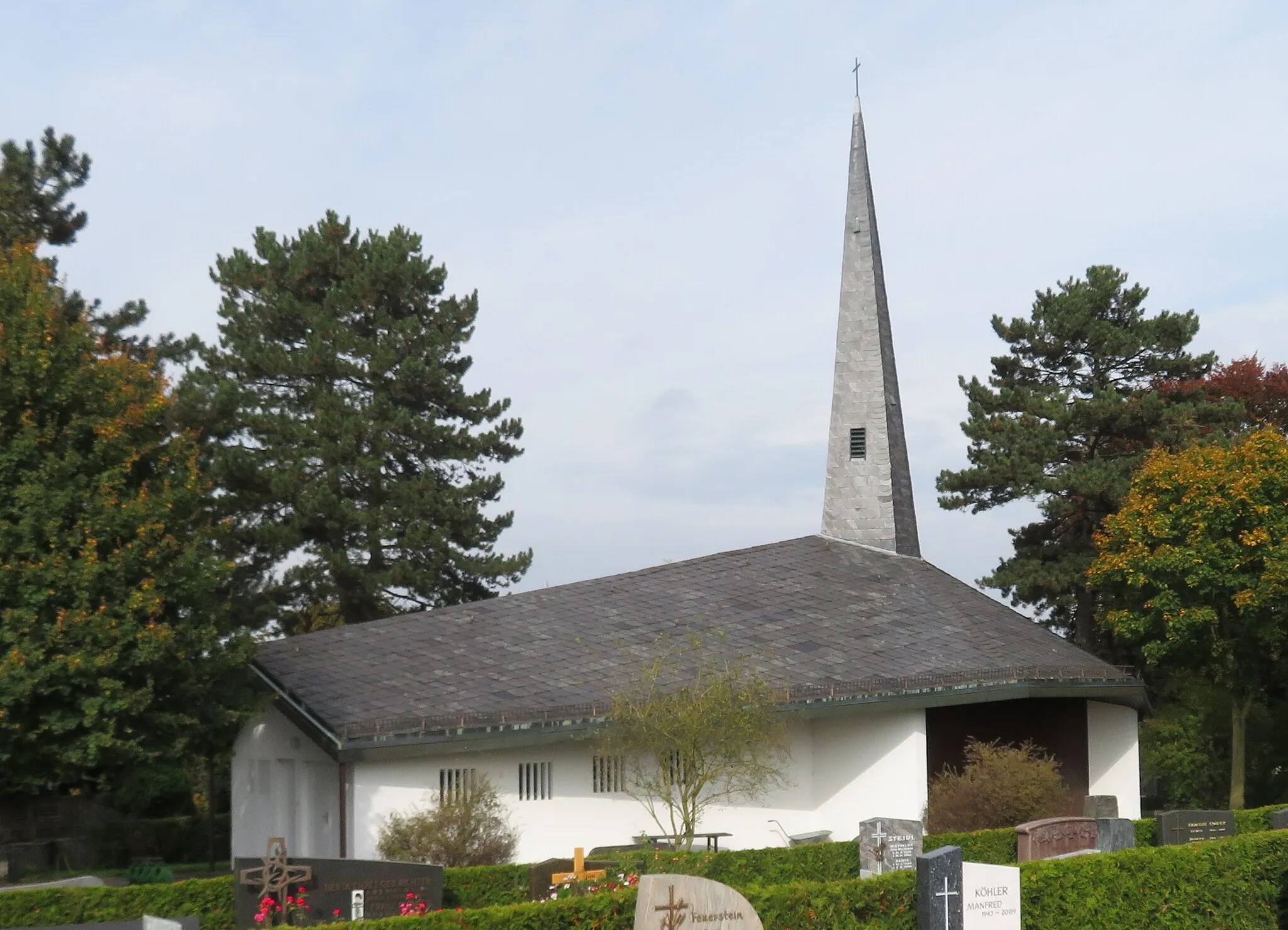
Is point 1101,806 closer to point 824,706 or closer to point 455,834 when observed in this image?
point 824,706

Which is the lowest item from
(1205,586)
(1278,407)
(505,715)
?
(505,715)

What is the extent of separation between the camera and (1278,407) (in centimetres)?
4350

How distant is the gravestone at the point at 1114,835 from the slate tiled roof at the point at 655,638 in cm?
498

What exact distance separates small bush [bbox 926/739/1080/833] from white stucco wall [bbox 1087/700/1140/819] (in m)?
4.24

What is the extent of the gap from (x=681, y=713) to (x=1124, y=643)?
78.4ft

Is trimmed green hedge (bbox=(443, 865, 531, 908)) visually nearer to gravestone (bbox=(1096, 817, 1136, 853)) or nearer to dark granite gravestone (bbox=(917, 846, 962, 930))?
dark granite gravestone (bbox=(917, 846, 962, 930))

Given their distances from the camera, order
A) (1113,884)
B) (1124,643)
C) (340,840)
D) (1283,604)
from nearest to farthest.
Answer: (1113,884), (340,840), (1283,604), (1124,643)

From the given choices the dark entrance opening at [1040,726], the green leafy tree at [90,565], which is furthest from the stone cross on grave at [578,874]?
the dark entrance opening at [1040,726]

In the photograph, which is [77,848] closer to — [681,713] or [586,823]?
[586,823]

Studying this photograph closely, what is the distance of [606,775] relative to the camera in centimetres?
2273

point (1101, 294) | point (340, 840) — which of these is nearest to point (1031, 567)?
point (1101, 294)

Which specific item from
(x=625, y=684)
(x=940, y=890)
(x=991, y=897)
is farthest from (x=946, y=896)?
(x=625, y=684)

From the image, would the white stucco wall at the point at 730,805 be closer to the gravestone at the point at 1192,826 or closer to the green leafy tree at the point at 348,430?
the gravestone at the point at 1192,826

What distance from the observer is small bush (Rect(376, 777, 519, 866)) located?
1914 cm
